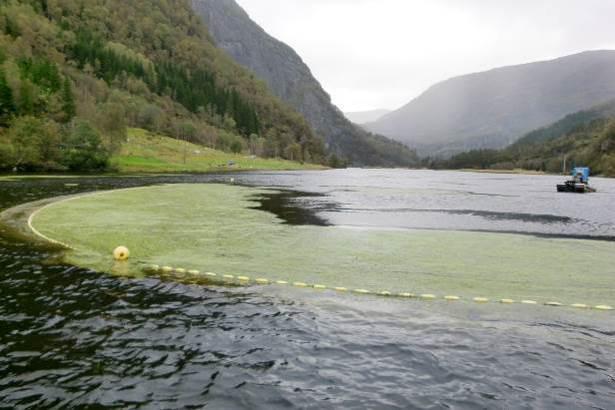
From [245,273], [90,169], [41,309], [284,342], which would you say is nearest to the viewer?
[284,342]

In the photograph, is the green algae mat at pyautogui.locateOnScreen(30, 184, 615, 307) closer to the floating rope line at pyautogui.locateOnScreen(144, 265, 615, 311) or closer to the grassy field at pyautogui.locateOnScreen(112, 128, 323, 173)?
the floating rope line at pyautogui.locateOnScreen(144, 265, 615, 311)

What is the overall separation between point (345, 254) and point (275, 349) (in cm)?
1438

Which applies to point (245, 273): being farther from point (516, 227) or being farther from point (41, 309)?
point (516, 227)

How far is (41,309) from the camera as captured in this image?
1542 cm

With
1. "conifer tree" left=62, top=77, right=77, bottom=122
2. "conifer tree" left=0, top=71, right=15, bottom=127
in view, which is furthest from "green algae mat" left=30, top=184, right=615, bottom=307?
"conifer tree" left=62, top=77, right=77, bottom=122

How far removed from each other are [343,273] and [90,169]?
11119cm

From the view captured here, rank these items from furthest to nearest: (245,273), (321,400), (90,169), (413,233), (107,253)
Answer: (90,169) < (413,233) < (107,253) < (245,273) < (321,400)

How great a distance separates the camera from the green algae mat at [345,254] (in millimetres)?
20938

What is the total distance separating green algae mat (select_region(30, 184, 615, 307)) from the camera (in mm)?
20938

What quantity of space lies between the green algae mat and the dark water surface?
2422mm

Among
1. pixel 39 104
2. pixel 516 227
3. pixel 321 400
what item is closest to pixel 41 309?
pixel 321 400

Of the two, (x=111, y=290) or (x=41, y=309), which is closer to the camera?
(x=41, y=309)

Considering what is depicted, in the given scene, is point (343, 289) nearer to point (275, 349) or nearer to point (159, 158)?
point (275, 349)

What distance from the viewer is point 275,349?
13.3 metres
